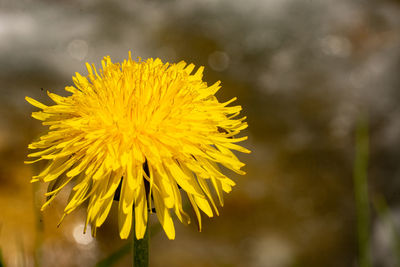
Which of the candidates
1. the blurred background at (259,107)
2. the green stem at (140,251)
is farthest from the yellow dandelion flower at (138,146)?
the blurred background at (259,107)

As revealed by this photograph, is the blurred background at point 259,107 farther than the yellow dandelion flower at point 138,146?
Yes

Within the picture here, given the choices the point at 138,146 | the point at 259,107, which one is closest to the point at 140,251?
the point at 138,146

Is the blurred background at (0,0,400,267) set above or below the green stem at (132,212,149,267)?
above

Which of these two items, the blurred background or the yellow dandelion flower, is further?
the blurred background

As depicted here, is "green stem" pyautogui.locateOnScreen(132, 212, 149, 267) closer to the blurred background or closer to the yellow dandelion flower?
the yellow dandelion flower

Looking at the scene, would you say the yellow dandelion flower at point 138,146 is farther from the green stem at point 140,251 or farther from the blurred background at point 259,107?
the blurred background at point 259,107

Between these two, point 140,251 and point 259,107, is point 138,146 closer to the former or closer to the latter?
point 140,251

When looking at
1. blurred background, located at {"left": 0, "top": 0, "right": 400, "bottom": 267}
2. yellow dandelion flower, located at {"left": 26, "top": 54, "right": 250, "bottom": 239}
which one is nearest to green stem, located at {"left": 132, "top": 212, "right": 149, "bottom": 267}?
yellow dandelion flower, located at {"left": 26, "top": 54, "right": 250, "bottom": 239}
